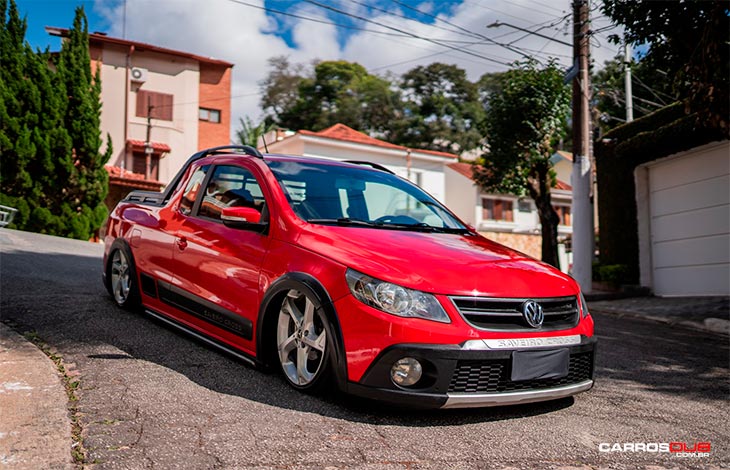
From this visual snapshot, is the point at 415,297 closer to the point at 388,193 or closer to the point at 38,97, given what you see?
the point at 388,193

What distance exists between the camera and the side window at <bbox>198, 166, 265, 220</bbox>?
181 inches

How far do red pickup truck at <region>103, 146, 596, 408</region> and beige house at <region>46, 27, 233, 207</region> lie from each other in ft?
93.3

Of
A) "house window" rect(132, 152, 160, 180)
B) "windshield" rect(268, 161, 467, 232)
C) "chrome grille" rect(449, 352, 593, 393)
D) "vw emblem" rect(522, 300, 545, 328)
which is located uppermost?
"house window" rect(132, 152, 160, 180)

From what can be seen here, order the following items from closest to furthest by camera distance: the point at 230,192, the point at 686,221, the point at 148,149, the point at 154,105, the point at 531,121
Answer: the point at 230,192 < the point at 686,221 < the point at 531,121 < the point at 148,149 < the point at 154,105

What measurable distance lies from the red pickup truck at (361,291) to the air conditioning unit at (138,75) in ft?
100.0

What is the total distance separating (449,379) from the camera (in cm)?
331

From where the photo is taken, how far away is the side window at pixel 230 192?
4.59 meters

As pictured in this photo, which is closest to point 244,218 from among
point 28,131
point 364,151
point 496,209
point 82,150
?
point 28,131

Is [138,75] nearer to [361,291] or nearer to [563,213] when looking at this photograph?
[563,213]

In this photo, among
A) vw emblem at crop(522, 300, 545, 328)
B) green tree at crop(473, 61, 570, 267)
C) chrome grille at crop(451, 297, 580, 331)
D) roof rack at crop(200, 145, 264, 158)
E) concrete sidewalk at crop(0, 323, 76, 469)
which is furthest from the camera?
green tree at crop(473, 61, 570, 267)

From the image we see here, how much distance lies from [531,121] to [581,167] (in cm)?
435

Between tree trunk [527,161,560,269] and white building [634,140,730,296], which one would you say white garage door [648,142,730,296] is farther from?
tree trunk [527,161,560,269]

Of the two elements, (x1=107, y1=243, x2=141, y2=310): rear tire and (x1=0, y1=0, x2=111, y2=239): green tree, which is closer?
(x1=107, y1=243, x2=141, y2=310): rear tire

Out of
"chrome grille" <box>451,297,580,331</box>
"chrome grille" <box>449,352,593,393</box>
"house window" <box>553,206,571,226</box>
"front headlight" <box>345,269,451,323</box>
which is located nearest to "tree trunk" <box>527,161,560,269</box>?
"chrome grille" <box>451,297,580,331</box>
